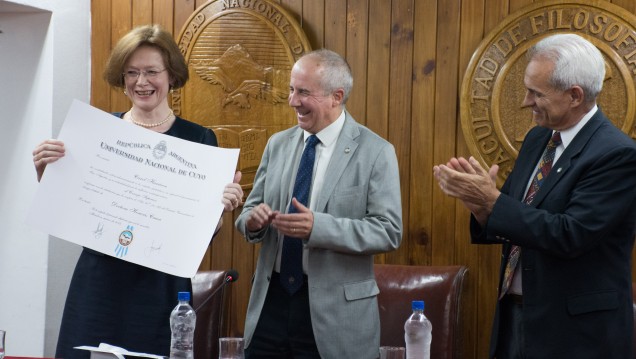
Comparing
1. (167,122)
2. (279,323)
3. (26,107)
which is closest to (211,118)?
(26,107)

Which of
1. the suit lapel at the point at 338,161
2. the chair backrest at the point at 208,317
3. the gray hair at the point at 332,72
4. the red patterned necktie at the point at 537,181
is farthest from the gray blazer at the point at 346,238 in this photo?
the chair backrest at the point at 208,317

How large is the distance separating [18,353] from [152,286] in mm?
2061

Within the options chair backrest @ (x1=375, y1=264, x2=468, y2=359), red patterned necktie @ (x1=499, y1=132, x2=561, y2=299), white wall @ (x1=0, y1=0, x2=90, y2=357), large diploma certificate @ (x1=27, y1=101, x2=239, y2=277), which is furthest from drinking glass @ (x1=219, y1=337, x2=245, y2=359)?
white wall @ (x1=0, y1=0, x2=90, y2=357)

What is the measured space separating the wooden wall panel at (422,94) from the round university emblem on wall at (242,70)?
17 centimetres

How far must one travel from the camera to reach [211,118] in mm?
4566

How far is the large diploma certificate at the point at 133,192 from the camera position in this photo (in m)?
2.83

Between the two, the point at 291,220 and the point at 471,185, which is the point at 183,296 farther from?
the point at 471,185

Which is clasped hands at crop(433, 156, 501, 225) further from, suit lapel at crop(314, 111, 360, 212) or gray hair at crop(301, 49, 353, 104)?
gray hair at crop(301, 49, 353, 104)

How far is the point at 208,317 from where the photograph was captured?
3857 mm

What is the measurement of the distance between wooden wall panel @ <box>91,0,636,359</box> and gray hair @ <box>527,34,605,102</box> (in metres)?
1.16

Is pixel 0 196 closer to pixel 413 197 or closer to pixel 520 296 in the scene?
pixel 413 197

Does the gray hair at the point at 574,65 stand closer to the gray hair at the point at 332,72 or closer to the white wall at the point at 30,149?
the gray hair at the point at 332,72

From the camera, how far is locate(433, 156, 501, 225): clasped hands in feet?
9.33

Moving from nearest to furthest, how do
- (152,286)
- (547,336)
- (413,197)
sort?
(547,336) < (152,286) < (413,197)
